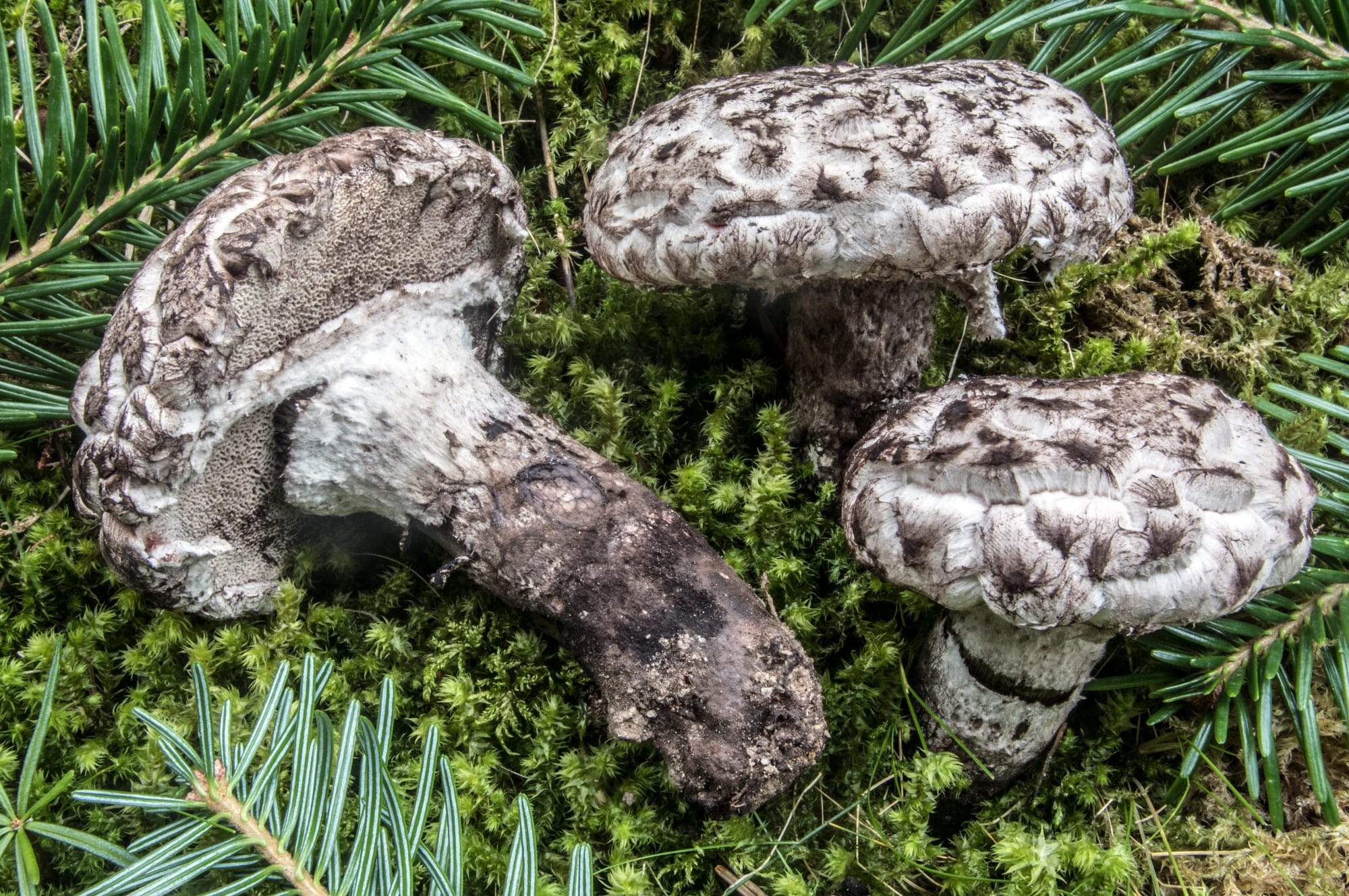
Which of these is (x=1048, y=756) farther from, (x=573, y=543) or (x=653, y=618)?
(x=573, y=543)

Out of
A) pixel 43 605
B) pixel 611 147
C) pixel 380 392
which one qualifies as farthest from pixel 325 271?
pixel 43 605

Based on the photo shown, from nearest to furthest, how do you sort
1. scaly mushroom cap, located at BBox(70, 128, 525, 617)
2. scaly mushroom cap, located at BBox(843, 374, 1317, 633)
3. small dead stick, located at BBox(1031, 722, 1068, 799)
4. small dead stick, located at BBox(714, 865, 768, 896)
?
scaly mushroom cap, located at BBox(843, 374, 1317, 633)
scaly mushroom cap, located at BBox(70, 128, 525, 617)
small dead stick, located at BBox(714, 865, 768, 896)
small dead stick, located at BBox(1031, 722, 1068, 799)

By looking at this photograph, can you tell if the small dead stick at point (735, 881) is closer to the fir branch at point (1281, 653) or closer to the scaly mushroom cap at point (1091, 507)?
the scaly mushroom cap at point (1091, 507)

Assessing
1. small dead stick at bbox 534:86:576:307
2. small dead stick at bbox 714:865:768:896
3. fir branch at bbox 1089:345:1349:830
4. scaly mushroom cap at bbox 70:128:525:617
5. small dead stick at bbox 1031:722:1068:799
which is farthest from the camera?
small dead stick at bbox 534:86:576:307

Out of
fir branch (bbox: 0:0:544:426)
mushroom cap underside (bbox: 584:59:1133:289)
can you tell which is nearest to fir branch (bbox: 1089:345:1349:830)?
mushroom cap underside (bbox: 584:59:1133:289)

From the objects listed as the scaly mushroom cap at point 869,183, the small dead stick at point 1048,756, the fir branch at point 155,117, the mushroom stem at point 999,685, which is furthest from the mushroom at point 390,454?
the small dead stick at point 1048,756

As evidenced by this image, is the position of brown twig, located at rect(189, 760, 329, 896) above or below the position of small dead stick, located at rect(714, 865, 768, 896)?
above

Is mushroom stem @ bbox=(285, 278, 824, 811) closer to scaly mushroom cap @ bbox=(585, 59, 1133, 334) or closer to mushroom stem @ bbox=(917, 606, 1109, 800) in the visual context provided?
mushroom stem @ bbox=(917, 606, 1109, 800)

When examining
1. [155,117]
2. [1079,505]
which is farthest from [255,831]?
[1079,505]
